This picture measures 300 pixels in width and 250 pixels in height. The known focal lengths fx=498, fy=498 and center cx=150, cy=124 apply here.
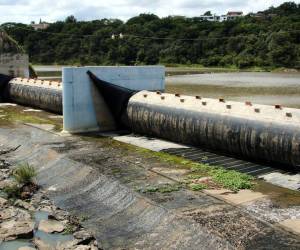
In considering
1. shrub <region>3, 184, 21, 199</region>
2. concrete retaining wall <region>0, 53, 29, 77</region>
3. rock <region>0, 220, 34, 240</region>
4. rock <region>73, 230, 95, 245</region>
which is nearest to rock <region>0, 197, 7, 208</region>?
shrub <region>3, 184, 21, 199</region>

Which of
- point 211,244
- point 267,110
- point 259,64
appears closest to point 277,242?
point 211,244

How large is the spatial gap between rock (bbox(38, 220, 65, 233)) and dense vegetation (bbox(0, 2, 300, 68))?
222ft

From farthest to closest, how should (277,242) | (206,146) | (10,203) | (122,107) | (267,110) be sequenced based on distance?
(122,107) → (206,146) → (267,110) → (10,203) → (277,242)

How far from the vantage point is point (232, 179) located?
36.8 ft

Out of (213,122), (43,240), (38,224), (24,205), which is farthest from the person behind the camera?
(213,122)

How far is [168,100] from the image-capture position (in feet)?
53.8

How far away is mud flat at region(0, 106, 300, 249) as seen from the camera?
8.48 meters

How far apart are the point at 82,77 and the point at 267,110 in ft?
24.2

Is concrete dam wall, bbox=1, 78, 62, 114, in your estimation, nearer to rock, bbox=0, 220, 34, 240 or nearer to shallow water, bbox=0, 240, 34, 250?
rock, bbox=0, 220, 34, 240

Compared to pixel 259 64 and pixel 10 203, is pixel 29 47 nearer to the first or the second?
pixel 259 64

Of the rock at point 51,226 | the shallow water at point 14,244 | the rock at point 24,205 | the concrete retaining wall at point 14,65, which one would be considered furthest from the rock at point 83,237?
the concrete retaining wall at point 14,65

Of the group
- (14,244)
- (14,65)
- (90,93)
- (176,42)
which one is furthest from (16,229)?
(176,42)

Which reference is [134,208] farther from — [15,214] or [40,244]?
[15,214]

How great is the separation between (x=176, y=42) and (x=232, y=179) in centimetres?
8852
